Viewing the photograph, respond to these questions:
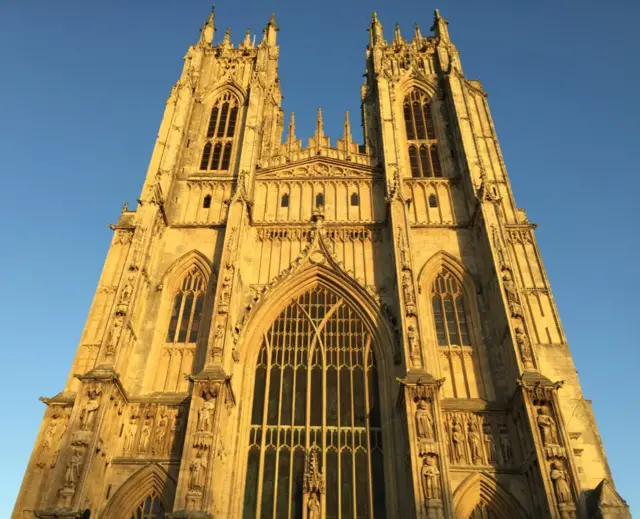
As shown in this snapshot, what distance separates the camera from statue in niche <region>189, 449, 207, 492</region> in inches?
573

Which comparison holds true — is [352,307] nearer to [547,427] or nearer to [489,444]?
[489,444]

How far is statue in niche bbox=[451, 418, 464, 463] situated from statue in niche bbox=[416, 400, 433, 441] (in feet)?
4.84

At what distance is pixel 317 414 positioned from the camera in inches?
705

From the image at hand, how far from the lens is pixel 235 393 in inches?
706

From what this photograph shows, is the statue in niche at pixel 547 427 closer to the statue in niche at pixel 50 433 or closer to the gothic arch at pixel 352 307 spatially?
the gothic arch at pixel 352 307

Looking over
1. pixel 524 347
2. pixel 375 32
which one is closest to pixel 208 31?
pixel 375 32

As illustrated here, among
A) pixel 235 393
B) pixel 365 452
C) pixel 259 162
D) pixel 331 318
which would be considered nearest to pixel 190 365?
pixel 235 393

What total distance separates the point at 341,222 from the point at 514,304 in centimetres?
743

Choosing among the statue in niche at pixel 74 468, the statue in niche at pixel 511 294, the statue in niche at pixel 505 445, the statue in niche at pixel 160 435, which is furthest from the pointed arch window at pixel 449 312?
the statue in niche at pixel 74 468

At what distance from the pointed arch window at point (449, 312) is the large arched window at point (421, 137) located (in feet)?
18.4

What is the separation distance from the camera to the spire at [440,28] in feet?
97.0

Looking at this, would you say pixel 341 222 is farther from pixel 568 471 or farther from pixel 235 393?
pixel 568 471

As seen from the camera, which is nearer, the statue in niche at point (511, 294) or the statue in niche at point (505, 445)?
the statue in niche at point (505, 445)

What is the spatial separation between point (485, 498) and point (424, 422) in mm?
2721
